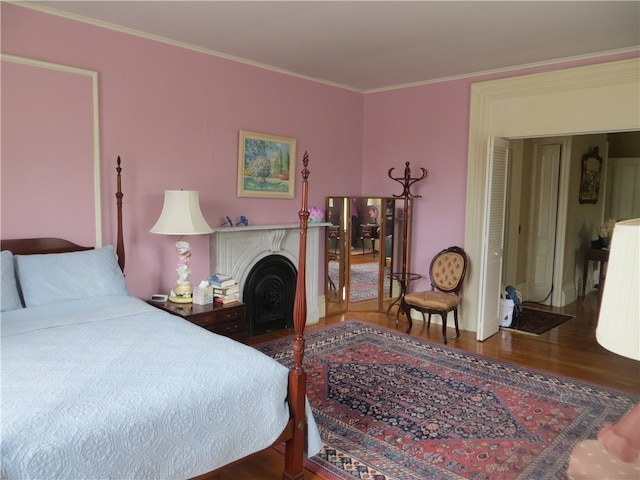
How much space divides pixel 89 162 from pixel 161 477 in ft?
8.48

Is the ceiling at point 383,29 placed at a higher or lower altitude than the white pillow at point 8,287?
higher

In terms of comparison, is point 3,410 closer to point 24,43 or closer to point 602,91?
point 24,43

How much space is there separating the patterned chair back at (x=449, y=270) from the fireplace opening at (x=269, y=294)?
1.56m

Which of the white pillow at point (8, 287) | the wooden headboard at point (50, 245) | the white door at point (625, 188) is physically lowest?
the white pillow at point (8, 287)

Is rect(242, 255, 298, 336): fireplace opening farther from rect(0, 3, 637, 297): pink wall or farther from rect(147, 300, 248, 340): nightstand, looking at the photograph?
rect(147, 300, 248, 340): nightstand

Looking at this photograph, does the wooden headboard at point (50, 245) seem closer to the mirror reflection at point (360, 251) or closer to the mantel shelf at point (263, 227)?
the mantel shelf at point (263, 227)

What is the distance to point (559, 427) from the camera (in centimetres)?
304

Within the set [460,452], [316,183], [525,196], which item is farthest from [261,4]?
[525,196]

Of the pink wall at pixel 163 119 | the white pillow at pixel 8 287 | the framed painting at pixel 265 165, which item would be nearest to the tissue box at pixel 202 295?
the pink wall at pixel 163 119

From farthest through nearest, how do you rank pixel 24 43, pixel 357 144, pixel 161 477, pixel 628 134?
1. pixel 628 134
2. pixel 357 144
3. pixel 24 43
4. pixel 161 477

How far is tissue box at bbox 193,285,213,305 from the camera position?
3910 mm

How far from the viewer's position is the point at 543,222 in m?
6.44

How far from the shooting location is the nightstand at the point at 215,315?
3691 millimetres

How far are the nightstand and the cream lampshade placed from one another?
119 inches
